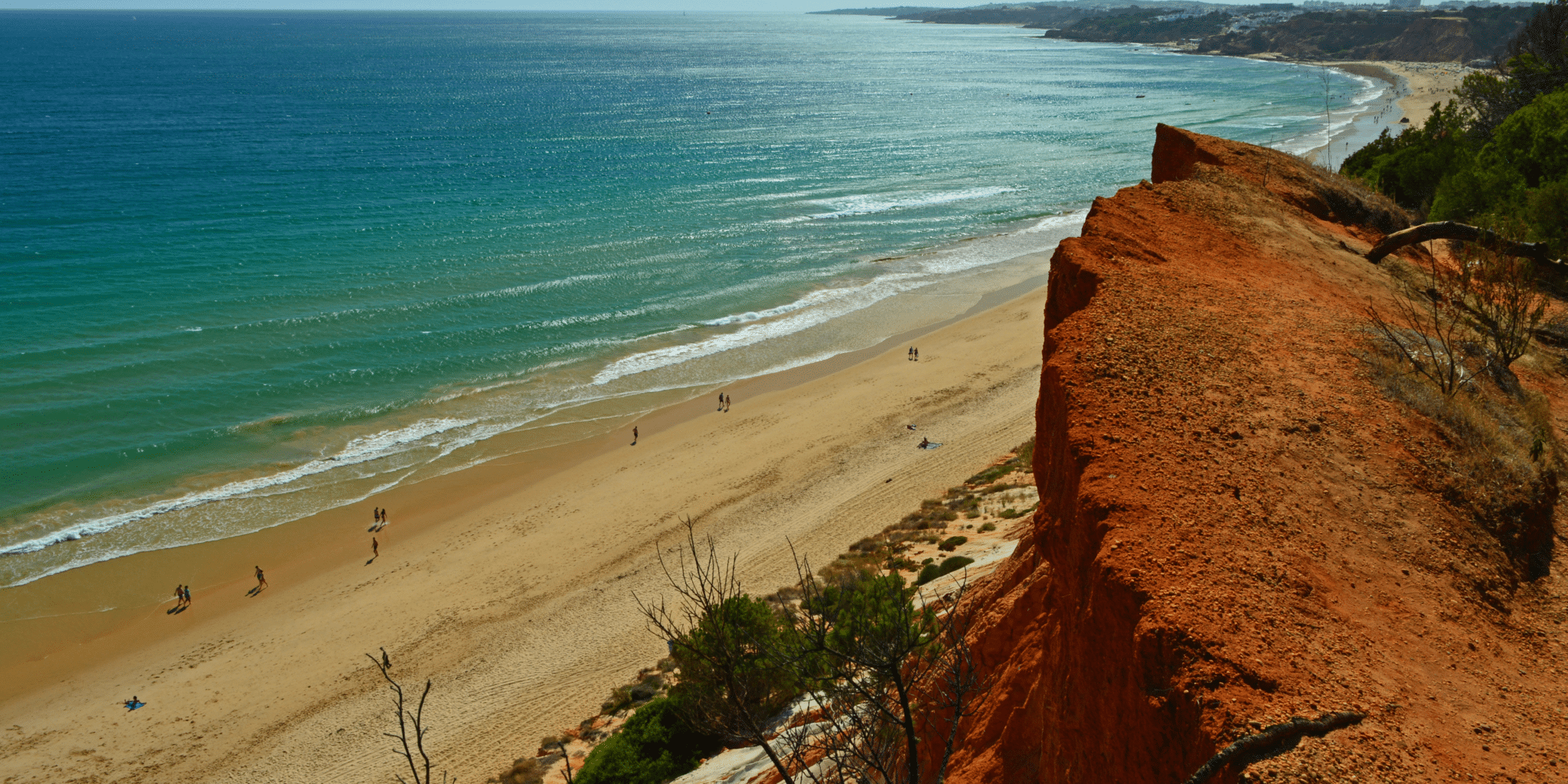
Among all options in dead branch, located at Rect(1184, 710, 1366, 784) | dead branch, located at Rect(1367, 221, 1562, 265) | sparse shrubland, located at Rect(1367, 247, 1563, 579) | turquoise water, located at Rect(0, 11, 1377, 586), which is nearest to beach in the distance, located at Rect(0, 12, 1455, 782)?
turquoise water, located at Rect(0, 11, 1377, 586)

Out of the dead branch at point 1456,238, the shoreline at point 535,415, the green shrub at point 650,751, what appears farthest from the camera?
the shoreline at point 535,415

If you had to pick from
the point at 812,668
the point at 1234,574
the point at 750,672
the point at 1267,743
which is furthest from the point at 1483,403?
the point at 750,672

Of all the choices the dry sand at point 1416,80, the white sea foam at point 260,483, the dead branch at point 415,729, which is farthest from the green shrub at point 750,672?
the dry sand at point 1416,80

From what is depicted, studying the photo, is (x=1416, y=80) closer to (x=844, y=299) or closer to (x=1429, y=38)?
(x=1429, y=38)

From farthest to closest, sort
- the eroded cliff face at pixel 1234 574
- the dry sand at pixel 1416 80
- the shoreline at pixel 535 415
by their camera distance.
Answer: the dry sand at pixel 1416 80 → the shoreline at pixel 535 415 → the eroded cliff face at pixel 1234 574

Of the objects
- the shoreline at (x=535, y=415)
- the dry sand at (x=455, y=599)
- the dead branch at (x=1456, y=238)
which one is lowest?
the dry sand at (x=455, y=599)

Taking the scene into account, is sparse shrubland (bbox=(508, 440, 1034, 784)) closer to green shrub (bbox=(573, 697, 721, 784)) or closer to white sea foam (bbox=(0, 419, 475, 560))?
green shrub (bbox=(573, 697, 721, 784))

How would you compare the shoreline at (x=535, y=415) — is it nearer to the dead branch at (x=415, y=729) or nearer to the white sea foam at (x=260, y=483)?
the white sea foam at (x=260, y=483)
